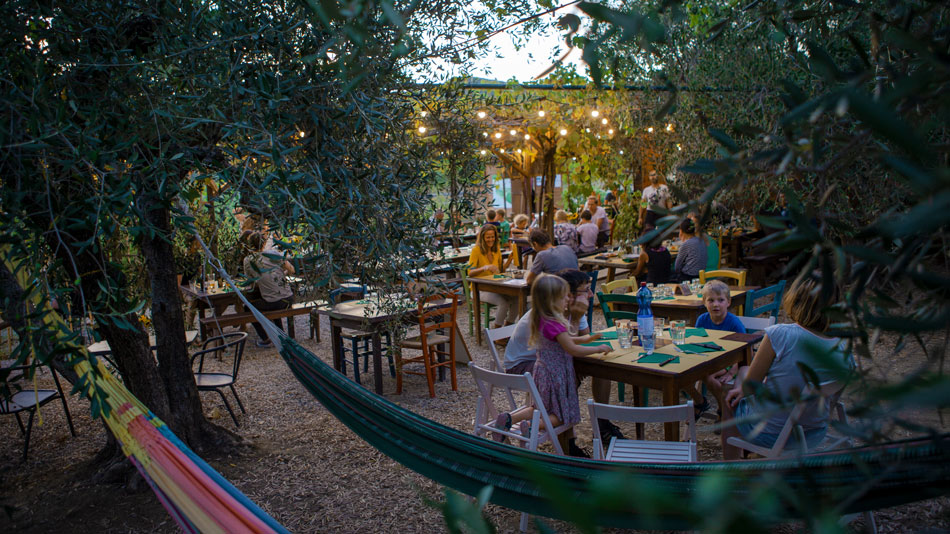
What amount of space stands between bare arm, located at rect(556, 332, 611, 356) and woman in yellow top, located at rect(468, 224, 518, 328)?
3.24m

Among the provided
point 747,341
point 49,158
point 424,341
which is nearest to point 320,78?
point 49,158

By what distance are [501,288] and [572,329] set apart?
2.71 m

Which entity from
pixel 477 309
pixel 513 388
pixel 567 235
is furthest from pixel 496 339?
pixel 567 235

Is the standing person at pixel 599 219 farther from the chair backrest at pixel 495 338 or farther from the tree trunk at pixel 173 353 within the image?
the tree trunk at pixel 173 353

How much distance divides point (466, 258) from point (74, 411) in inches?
200

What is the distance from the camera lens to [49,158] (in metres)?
2.11

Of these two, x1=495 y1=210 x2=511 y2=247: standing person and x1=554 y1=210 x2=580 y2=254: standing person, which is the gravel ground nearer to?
x1=554 y1=210 x2=580 y2=254: standing person

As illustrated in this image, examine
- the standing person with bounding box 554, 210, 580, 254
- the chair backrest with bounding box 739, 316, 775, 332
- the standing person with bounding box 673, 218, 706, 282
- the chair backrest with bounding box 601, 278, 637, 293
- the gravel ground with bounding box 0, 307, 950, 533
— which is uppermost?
the standing person with bounding box 554, 210, 580, 254

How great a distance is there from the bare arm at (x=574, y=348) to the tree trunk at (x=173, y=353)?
2.29 meters

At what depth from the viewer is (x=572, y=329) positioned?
4395 mm

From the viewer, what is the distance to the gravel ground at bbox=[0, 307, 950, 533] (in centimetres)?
354

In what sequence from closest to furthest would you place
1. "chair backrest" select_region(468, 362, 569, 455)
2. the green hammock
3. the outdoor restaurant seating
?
the green hammock → "chair backrest" select_region(468, 362, 569, 455) → the outdoor restaurant seating

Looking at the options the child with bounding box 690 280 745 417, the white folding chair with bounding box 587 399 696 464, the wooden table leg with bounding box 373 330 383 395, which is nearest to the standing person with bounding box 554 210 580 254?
the wooden table leg with bounding box 373 330 383 395

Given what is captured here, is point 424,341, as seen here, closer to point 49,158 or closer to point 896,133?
point 49,158
